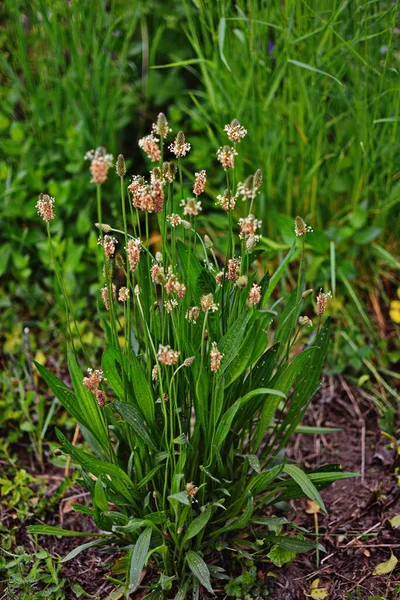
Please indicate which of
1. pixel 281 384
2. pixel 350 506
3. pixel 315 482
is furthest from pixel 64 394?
pixel 350 506

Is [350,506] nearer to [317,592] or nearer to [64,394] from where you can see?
[317,592]

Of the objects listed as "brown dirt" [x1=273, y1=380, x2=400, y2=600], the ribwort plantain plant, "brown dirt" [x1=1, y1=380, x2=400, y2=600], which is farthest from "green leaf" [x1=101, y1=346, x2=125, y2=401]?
"brown dirt" [x1=273, y1=380, x2=400, y2=600]

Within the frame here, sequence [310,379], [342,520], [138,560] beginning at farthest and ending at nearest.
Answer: [342,520], [310,379], [138,560]

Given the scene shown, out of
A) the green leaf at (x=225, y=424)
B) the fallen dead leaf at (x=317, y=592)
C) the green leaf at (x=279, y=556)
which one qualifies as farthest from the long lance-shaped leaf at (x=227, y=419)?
the fallen dead leaf at (x=317, y=592)

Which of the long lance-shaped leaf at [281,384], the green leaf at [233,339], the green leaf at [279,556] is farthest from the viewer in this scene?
the green leaf at [279,556]

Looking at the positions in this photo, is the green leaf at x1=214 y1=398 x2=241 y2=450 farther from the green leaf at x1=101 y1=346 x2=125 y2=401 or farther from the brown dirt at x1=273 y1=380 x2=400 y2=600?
the brown dirt at x1=273 y1=380 x2=400 y2=600

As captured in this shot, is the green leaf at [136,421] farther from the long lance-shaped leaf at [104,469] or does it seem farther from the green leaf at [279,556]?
the green leaf at [279,556]

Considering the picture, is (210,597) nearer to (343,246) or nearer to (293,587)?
(293,587)
